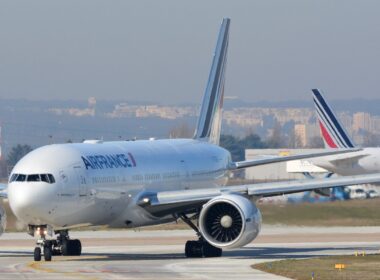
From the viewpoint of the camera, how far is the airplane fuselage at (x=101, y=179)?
134ft

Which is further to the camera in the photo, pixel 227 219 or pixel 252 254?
pixel 252 254

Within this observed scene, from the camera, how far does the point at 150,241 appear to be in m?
56.1

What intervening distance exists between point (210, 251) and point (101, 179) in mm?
4752

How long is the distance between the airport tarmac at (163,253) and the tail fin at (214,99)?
4.92m

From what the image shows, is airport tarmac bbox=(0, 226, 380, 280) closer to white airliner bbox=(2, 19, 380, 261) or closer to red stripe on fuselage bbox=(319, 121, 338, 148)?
white airliner bbox=(2, 19, 380, 261)

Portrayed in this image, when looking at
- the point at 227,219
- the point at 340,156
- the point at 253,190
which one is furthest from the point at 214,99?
the point at 340,156

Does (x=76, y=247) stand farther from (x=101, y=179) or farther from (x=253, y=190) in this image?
(x=253, y=190)

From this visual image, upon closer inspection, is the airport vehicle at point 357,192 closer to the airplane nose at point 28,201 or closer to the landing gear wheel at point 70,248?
the landing gear wheel at point 70,248

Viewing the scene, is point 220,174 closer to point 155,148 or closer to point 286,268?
point 155,148

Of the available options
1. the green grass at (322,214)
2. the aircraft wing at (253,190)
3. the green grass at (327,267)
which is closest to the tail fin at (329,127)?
the green grass at (322,214)

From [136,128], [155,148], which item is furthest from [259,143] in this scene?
[155,148]

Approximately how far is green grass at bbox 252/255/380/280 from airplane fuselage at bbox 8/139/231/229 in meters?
6.82

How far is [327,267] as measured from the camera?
3791 cm

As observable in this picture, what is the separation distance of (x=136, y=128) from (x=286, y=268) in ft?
495
